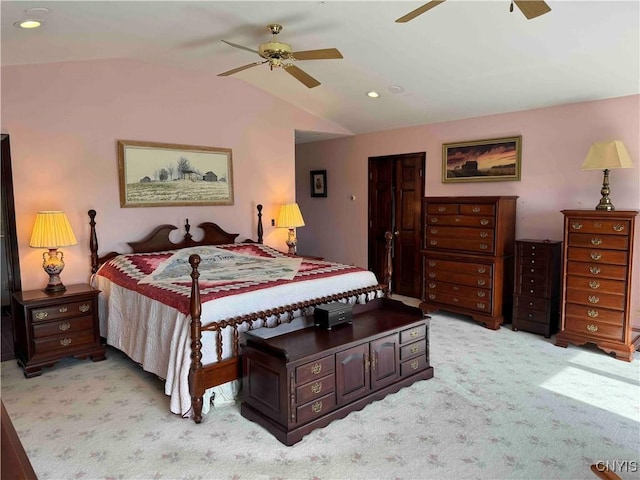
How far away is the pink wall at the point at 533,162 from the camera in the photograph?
4.24m

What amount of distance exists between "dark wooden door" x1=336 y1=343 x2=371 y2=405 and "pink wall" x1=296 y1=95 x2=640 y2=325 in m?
2.95

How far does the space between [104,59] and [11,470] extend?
14.2 feet

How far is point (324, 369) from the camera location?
277 cm

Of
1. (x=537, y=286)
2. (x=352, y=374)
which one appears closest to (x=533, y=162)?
(x=537, y=286)

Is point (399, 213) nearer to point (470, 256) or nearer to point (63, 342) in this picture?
point (470, 256)

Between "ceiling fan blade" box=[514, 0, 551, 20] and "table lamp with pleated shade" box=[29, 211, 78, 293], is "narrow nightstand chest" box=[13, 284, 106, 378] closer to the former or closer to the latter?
"table lamp with pleated shade" box=[29, 211, 78, 293]

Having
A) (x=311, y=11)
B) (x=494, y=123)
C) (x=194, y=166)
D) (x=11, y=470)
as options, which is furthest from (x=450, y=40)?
(x=11, y=470)

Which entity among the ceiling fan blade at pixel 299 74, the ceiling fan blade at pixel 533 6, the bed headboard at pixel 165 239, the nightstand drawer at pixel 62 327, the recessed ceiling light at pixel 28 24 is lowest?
the nightstand drawer at pixel 62 327

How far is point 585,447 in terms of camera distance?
8.48 feet

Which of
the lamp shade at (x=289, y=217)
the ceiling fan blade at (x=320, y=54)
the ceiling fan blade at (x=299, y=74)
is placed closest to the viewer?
the ceiling fan blade at (x=320, y=54)

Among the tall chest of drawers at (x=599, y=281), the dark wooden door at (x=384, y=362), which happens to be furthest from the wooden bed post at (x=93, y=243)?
the tall chest of drawers at (x=599, y=281)

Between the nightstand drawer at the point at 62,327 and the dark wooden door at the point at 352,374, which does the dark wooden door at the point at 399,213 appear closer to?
the dark wooden door at the point at 352,374

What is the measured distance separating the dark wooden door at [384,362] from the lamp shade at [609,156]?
249 cm

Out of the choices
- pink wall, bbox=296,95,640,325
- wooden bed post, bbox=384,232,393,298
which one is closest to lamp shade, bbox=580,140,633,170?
pink wall, bbox=296,95,640,325
